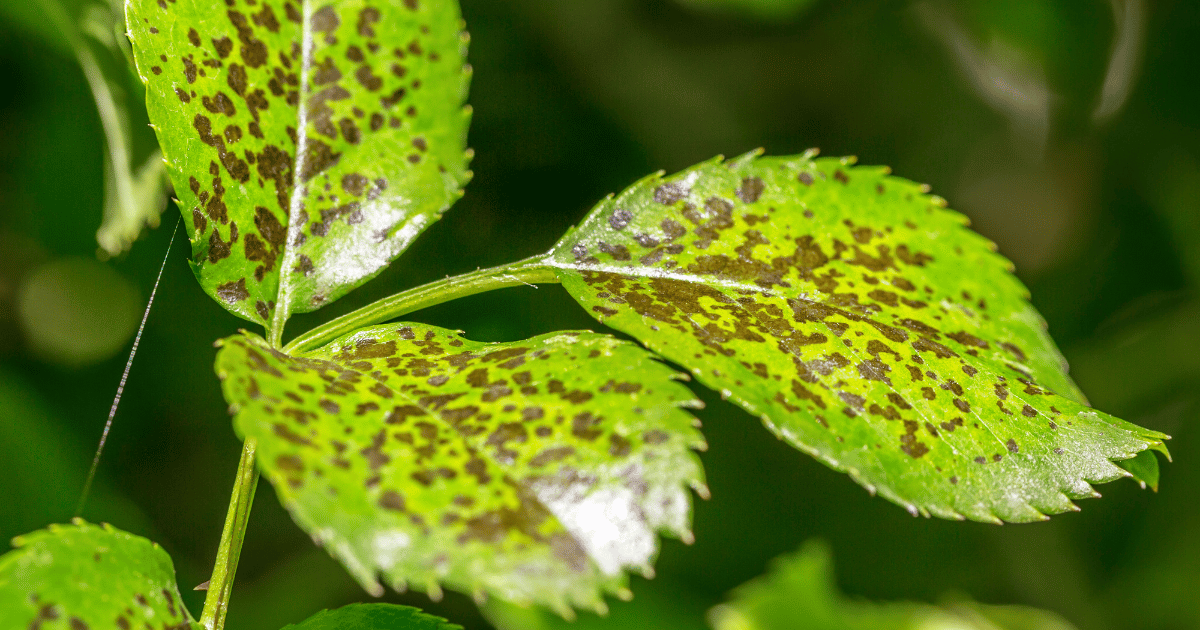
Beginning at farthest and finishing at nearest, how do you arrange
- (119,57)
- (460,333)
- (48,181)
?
(48,181) → (119,57) → (460,333)

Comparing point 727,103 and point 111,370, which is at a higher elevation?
point 727,103

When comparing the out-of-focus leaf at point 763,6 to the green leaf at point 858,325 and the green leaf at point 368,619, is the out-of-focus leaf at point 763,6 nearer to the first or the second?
the green leaf at point 858,325

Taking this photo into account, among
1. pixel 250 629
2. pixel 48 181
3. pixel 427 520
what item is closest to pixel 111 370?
pixel 48 181

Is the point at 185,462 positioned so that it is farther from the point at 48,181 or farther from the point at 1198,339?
the point at 1198,339

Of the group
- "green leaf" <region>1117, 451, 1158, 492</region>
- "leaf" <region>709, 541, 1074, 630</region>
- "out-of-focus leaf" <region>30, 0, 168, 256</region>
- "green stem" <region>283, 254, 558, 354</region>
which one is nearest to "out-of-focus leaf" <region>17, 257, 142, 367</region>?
"out-of-focus leaf" <region>30, 0, 168, 256</region>

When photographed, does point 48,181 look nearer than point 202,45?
No

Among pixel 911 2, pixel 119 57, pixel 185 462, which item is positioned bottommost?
pixel 185 462
